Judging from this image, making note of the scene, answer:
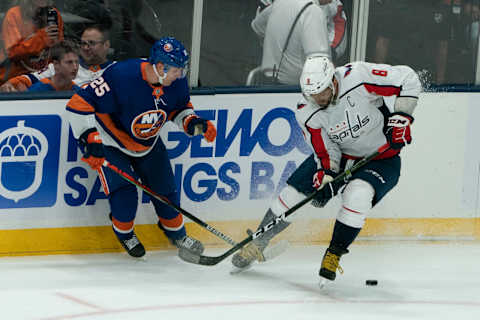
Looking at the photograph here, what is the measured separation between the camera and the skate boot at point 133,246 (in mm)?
4703

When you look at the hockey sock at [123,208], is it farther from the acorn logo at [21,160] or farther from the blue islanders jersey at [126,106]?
the acorn logo at [21,160]

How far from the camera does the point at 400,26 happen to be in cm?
558

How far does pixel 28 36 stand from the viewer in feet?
15.7

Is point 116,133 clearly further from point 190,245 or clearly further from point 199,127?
point 190,245

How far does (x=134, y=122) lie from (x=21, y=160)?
582 mm

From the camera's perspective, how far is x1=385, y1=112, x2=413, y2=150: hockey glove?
4148 millimetres

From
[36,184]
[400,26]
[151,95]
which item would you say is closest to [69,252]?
[36,184]

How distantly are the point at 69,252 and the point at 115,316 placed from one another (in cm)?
114

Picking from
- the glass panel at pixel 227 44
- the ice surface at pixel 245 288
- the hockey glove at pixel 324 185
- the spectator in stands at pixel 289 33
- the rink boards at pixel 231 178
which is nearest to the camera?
the ice surface at pixel 245 288

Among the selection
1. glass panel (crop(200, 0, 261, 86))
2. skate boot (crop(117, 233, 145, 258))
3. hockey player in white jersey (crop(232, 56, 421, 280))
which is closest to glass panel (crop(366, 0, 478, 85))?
glass panel (crop(200, 0, 261, 86))

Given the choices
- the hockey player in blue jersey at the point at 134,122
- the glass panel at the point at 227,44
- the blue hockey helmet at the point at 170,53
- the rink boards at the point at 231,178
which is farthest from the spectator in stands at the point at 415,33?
the blue hockey helmet at the point at 170,53

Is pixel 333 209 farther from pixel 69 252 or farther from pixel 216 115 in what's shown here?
pixel 69 252

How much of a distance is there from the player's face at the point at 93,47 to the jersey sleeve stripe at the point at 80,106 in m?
0.43

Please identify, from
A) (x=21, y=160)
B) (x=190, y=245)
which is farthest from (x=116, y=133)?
(x=190, y=245)
